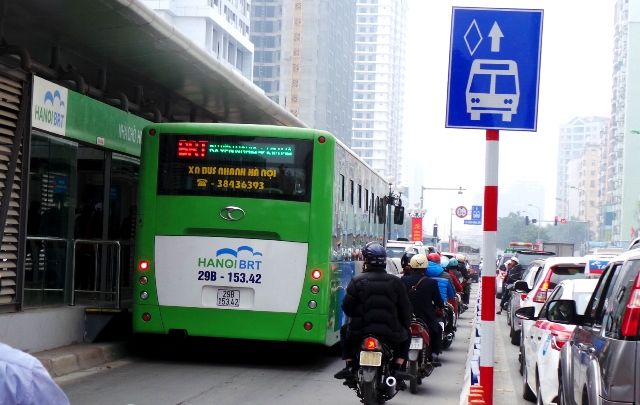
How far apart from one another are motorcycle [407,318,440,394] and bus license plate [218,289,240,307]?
8.32 ft

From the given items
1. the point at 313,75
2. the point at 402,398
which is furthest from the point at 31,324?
the point at 313,75

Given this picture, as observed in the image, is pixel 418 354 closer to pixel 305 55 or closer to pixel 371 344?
pixel 371 344

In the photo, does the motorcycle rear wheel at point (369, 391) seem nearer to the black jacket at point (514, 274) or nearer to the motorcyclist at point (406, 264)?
the motorcyclist at point (406, 264)

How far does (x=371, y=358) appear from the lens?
9.89 m

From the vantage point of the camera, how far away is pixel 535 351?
10.8 m

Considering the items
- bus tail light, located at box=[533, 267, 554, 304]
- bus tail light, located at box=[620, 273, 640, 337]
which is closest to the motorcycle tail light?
bus tail light, located at box=[620, 273, 640, 337]

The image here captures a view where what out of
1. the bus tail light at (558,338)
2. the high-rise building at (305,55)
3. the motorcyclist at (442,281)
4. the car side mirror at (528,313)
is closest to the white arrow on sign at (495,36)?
the car side mirror at (528,313)

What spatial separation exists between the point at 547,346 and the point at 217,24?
3953 inches

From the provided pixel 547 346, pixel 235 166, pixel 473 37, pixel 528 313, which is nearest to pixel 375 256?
pixel 528 313

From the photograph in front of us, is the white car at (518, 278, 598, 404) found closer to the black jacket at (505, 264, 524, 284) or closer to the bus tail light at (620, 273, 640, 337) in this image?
the bus tail light at (620, 273, 640, 337)

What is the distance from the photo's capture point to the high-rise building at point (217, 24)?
10394 centimetres

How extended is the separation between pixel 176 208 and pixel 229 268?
1093mm

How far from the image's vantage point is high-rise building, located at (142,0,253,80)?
104m

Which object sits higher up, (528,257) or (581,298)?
(528,257)
